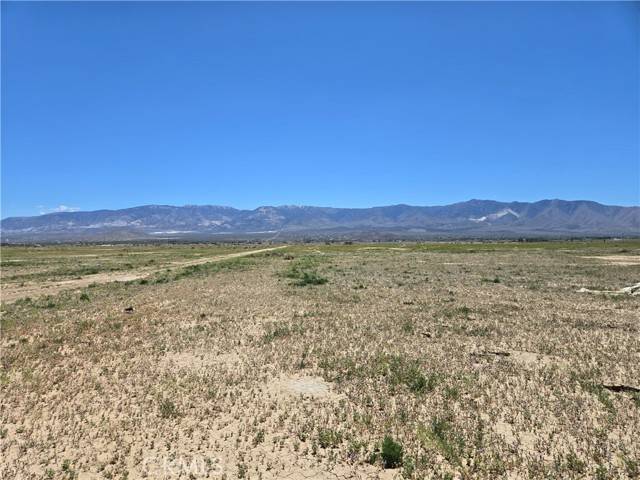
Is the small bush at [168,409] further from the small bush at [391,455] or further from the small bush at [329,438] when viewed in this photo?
the small bush at [391,455]

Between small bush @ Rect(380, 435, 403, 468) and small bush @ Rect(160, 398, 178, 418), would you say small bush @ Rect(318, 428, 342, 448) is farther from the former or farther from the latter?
small bush @ Rect(160, 398, 178, 418)

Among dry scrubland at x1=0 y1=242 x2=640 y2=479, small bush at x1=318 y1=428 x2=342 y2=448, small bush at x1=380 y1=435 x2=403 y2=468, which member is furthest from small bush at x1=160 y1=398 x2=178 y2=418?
small bush at x1=380 y1=435 x2=403 y2=468

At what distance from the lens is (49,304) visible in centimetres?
2628

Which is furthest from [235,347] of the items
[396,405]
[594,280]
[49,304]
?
[594,280]

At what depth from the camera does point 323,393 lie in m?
11.4

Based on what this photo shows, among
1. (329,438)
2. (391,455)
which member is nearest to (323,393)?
(329,438)

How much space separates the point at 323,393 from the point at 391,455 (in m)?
3.70

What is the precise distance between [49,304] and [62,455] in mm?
21096

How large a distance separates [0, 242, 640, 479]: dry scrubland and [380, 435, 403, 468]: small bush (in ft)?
0.06

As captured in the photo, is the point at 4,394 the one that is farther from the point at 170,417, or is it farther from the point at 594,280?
the point at 594,280

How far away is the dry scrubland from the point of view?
8.02 metres

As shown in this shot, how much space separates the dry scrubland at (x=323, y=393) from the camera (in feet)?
26.3

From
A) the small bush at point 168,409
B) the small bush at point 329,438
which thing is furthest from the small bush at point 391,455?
the small bush at point 168,409

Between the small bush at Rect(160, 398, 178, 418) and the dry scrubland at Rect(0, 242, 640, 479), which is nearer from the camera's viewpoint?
the dry scrubland at Rect(0, 242, 640, 479)
